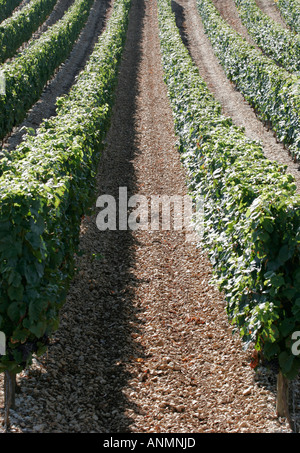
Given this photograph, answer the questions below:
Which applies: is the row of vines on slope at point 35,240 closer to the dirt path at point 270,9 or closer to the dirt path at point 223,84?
the dirt path at point 223,84

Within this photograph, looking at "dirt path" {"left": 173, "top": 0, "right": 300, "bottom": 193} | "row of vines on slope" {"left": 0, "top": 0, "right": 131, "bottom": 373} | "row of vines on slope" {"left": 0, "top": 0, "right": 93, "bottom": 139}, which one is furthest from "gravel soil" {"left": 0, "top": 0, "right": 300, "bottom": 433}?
"row of vines on slope" {"left": 0, "top": 0, "right": 93, "bottom": 139}

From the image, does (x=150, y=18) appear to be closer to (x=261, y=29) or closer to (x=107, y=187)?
(x=261, y=29)

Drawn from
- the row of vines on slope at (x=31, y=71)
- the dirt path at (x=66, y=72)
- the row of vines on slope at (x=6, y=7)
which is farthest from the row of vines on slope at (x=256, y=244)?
the row of vines on slope at (x=6, y=7)

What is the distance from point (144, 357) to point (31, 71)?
13742mm

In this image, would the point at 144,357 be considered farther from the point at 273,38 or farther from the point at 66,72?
the point at 273,38

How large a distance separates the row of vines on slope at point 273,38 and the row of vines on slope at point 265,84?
2095mm

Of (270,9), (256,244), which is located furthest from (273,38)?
(256,244)

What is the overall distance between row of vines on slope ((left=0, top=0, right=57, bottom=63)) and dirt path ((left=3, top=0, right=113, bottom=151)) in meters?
2.66

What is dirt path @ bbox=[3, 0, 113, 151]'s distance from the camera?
17047 millimetres

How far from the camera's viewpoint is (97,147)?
1171cm

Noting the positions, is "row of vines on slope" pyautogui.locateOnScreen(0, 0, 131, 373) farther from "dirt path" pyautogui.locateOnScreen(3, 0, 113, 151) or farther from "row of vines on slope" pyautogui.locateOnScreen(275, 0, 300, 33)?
"row of vines on slope" pyautogui.locateOnScreen(275, 0, 300, 33)

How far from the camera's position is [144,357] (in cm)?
719
